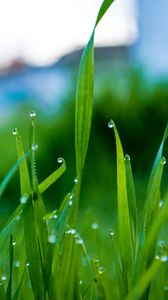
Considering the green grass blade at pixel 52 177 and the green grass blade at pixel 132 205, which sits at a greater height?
the green grass blade at pixel 52 177

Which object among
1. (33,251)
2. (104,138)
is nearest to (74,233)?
(33,251)

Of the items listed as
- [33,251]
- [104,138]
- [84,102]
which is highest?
[84,102]

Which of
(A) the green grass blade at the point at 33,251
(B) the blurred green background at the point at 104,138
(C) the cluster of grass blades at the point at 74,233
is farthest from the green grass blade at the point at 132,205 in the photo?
(B) the blurred green background at the point at 104,138

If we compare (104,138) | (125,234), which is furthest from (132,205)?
(104,138)

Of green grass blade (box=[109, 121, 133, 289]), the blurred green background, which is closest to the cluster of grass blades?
green grass blade (box=[109, 121, 133, 289])

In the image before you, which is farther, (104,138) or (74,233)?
(104,138)

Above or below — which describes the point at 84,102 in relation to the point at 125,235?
above

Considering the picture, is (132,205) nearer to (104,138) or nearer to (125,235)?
(125,235)

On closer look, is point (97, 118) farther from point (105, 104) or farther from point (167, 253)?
point (167, 253)

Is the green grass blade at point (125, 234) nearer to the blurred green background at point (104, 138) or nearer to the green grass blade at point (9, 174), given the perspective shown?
the green grass blade at point (9, 174)

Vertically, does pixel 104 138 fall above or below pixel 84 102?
below

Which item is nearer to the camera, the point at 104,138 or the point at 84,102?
the point at 84,102

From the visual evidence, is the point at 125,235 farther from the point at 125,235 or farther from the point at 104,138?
the point at 104,138
